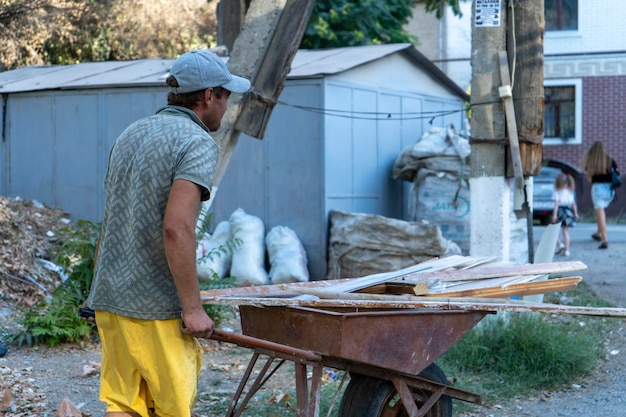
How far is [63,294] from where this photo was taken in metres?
7.78

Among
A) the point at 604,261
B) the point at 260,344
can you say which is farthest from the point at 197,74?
the point at 604,261

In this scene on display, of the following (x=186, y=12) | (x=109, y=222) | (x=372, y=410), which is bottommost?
(x=372, y=410)

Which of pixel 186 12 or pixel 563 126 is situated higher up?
pixel 186 12

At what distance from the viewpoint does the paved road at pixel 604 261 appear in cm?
1046

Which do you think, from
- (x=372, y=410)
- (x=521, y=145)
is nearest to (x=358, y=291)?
(x=372, y=410)

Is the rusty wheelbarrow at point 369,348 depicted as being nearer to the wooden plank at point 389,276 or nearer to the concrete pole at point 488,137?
the wooden plank at point 389,276

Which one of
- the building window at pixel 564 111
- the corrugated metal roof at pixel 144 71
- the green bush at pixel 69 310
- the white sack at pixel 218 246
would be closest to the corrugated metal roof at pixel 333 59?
the corrugated metal roof at pixel 144 71

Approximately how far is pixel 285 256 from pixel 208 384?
13.9 ft

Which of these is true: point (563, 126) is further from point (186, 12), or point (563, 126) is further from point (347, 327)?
point (347, 327)

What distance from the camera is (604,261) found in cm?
1292

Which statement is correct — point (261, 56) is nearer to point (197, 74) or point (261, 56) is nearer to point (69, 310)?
point (69, 310)

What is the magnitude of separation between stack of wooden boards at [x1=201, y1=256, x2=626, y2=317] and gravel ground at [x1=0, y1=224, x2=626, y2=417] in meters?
1.35

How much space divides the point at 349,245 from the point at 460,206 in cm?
198

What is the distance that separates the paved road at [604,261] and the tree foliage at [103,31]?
11001 mm
